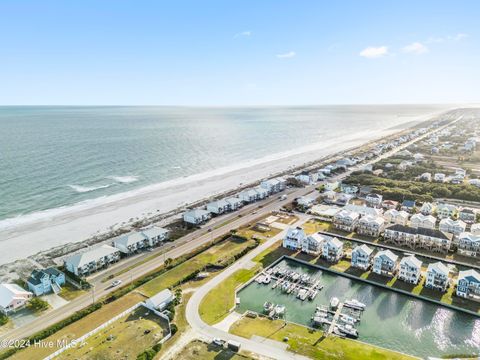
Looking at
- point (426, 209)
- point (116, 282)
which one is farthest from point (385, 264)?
point (116, 282)

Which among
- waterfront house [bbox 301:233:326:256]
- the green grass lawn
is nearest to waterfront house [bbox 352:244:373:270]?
waterfront house [bbox 301:233:326:256]

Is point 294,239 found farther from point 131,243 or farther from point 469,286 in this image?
point 131,243

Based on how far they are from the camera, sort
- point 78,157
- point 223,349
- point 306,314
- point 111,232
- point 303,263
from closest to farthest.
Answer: point 223,349 → point 306,314 → point 303,263 → point 111,232 → point 78,157

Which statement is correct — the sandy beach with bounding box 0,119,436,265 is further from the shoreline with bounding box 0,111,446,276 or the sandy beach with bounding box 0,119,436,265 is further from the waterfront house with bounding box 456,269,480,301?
the waterfront house with bounding box 456,269,480,301

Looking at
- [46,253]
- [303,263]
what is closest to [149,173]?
[46,253]

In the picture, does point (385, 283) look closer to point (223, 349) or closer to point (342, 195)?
point (223, 349)
